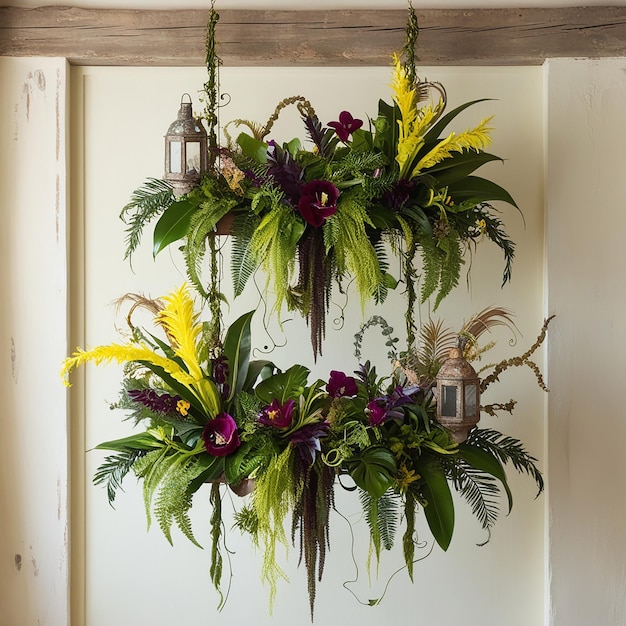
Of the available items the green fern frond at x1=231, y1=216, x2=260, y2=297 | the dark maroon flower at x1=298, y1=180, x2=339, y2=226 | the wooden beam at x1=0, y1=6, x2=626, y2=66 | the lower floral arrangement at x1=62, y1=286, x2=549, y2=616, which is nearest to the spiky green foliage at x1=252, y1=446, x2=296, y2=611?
the lower floral arrangement at x1=62, y1=286, x2=549, y2=616

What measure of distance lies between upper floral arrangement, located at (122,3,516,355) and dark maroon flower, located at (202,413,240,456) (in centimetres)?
26

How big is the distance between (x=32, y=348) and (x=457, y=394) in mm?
1223

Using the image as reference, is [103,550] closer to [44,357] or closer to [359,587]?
[44,357]

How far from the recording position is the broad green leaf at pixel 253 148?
5.70ft

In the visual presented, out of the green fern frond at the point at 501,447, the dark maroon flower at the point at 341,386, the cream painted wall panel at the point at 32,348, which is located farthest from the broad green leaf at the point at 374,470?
the cream painted wall panel at the point at 32,348

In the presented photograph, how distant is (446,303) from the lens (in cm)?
219

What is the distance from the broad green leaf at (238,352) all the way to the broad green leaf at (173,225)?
0.24 meters

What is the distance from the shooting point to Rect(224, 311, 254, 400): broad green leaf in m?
1.75

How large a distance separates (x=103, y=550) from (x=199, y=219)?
42.6 inches

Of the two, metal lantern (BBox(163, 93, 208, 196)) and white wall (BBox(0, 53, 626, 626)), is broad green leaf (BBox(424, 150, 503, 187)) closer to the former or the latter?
white wall (BBox(0, 53, 626, 626))

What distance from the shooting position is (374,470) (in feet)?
5.36

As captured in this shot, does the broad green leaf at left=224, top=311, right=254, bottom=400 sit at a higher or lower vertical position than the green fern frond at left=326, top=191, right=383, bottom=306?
lower

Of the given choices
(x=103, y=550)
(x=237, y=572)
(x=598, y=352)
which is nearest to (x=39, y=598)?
(x=103, y=550)

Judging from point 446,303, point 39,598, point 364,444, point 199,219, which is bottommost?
point 39,598
